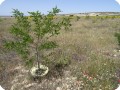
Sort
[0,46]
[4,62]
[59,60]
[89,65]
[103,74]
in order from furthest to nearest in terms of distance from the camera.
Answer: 1. [0,46]
2. [4,62]
3. [59,60]
4. [89,65]
5. [103,74]

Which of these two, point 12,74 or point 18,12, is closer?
point 18,12

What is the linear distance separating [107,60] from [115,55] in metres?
1.38

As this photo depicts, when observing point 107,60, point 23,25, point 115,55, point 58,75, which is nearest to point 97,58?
point 107,60

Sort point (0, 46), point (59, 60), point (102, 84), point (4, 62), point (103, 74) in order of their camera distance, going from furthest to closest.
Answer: point (0, 46)
point (4, 62)
point (59, 60)
point (103, 74)
point (102, 84)

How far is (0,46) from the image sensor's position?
44.5 feet

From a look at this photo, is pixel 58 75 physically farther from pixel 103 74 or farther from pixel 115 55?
pixel 115 55

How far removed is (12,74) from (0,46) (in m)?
3.88

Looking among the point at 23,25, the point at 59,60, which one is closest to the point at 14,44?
the point at 23,25

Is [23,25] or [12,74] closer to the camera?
[23,25]

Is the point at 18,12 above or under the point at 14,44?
above

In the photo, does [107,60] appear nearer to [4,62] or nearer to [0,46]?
[4,62]

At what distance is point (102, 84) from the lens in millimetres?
8477

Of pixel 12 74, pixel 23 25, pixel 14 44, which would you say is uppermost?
pixel 23 25

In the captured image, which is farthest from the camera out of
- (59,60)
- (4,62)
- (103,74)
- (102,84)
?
(4,62)
